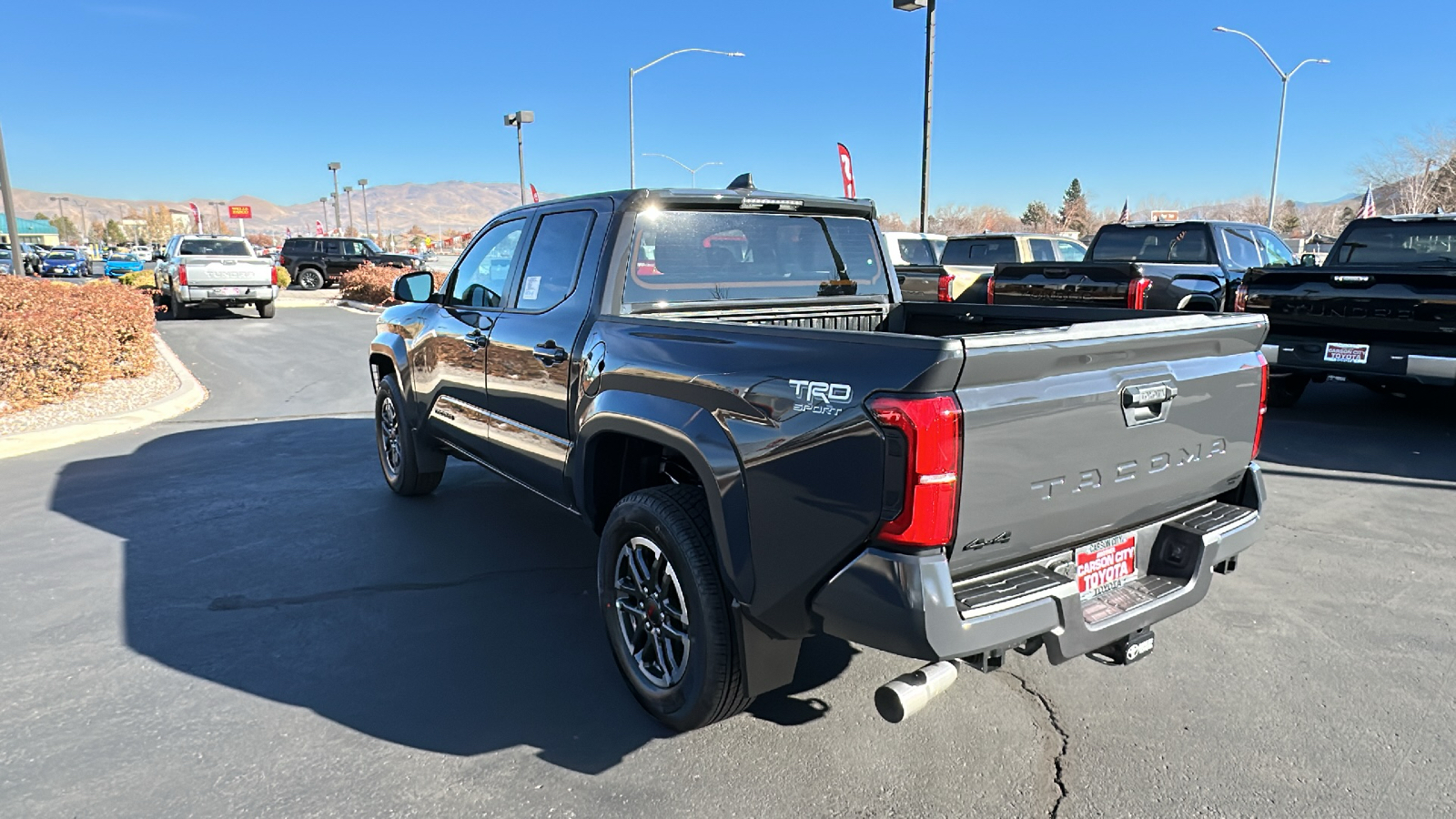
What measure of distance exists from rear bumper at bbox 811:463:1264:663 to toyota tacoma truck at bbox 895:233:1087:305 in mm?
9025

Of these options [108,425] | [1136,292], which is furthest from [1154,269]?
[108,425]

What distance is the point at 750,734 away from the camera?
3129mm

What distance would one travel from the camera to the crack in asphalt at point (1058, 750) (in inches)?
107

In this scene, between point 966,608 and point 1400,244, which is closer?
point 966,608

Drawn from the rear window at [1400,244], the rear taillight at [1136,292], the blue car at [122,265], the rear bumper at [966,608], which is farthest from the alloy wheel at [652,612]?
the blue car at [122,265]

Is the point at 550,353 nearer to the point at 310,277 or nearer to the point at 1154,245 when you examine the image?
the point at 1154,245

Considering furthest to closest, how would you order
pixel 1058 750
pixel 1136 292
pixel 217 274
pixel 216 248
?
pixel 216 248
pixel 217 274
pixel 1136 292
pixel 1058 750

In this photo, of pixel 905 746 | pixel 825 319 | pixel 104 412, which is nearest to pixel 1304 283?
pixel 825 319

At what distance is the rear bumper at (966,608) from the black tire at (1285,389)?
7315 mm

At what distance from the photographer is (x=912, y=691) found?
8.10ft

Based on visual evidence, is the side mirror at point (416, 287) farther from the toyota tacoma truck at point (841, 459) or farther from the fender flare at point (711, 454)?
the fender flare at point (711, 454)

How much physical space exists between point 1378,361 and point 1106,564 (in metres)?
6.11

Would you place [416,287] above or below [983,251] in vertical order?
below

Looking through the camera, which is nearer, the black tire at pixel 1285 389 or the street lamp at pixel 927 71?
the black tire at pixel 1285 389
